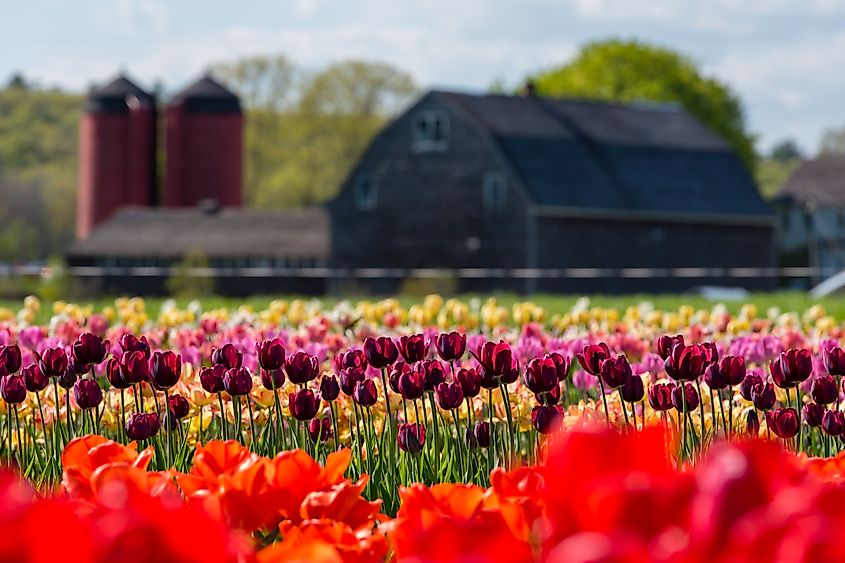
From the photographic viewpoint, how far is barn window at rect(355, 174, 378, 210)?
47.7m

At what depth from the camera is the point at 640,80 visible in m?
68.4

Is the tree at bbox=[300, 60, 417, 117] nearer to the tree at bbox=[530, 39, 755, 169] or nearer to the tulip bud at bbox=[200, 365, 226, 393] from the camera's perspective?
the tree at bbox=[530, 39, 755, 169]

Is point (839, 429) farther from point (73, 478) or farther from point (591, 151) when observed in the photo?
point (591, 151)

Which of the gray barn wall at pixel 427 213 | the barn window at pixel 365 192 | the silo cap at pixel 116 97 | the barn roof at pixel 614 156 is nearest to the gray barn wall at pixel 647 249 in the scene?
the barn roof at pixel 614 156

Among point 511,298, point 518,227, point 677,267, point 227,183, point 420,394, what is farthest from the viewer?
point 227,183

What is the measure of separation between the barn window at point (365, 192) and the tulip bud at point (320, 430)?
4263 centimetres

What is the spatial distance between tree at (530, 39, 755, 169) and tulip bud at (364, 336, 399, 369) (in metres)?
64.3

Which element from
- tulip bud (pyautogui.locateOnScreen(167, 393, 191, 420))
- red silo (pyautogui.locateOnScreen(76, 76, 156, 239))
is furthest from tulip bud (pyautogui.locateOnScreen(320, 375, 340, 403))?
red silo (pyautogui.locateOnScreen(76, 76, 156, 239))

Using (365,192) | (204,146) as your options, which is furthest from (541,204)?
(204,146)

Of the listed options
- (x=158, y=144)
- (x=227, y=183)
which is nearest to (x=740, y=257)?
(x=227, y=183)

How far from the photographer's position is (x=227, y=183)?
6494 cm

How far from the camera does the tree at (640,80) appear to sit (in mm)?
68500

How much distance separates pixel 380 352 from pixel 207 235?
2129 inches

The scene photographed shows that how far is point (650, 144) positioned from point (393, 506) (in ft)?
154
